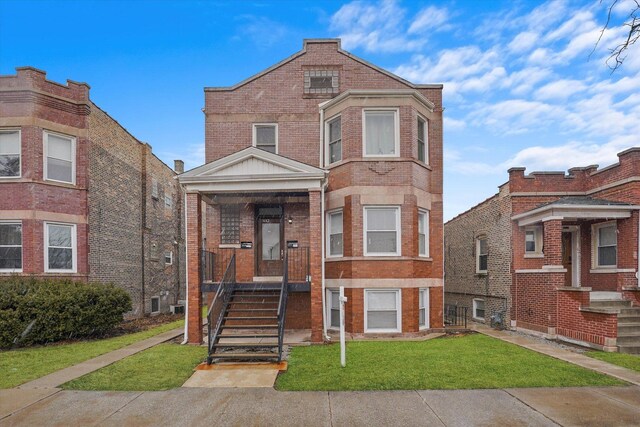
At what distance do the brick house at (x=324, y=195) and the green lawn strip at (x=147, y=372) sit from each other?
1.43 meters

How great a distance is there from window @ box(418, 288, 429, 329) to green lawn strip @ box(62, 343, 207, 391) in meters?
6.87

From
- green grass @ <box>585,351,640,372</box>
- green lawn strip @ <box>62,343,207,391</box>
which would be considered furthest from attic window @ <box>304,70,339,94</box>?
green grass @ <box>585,351,640,372</box>

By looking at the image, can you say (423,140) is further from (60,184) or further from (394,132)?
(60,184)

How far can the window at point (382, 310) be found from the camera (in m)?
12.4

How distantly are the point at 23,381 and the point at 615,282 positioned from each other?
15.9m

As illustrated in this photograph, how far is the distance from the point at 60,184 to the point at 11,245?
2553 millimetres

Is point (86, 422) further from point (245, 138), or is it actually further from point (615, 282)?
point (615, 282)

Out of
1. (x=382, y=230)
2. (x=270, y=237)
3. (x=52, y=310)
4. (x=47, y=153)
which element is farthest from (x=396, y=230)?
(x=47, y=153)

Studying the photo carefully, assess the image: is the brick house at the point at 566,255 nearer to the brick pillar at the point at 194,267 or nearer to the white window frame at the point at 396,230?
the white window frame at the point at 396,230

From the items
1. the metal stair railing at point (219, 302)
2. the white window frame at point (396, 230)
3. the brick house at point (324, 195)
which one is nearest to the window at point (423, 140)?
the brick house at point (324, 195)

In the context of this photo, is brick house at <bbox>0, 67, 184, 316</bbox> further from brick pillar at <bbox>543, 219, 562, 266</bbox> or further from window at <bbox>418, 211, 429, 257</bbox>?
brick pillar at <bbox>543, 219, 562, 266</bbox>

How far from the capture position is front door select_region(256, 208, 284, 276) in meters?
13.8

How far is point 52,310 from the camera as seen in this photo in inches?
465

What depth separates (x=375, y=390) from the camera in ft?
23.1
